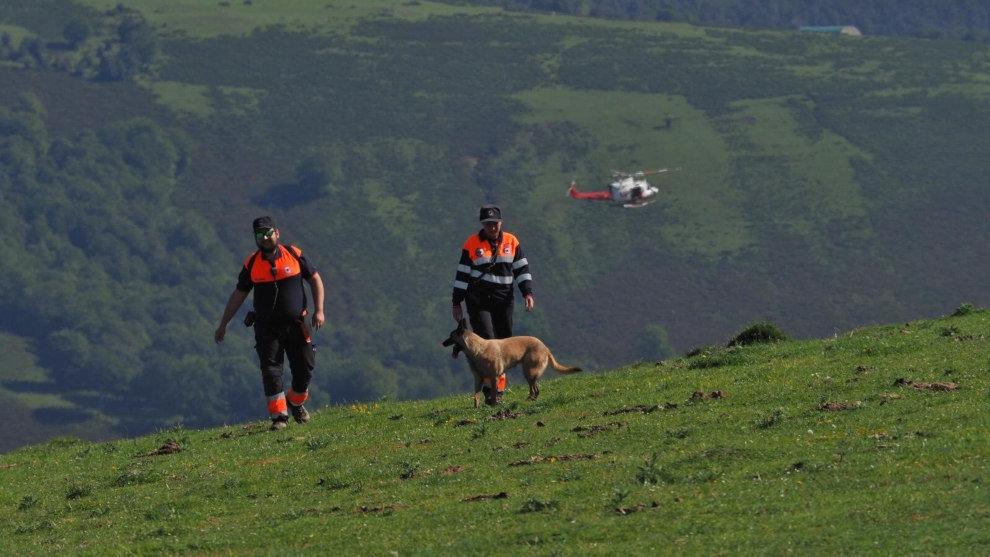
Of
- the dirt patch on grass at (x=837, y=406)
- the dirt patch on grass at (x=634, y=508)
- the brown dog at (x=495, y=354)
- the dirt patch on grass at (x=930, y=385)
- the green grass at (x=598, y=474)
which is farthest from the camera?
the brown dog at (x=495, y=354)

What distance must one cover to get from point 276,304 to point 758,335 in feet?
30.9

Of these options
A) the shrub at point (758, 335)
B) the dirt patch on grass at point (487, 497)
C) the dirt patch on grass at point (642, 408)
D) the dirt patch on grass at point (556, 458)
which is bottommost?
the shrub at point (758, 335)

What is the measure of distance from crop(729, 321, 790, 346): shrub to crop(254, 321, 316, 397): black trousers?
829 cm

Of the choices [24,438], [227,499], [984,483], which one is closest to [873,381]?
[984,483]

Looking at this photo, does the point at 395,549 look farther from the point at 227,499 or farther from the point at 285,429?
the point at 285,429

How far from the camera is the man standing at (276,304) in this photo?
844 inches

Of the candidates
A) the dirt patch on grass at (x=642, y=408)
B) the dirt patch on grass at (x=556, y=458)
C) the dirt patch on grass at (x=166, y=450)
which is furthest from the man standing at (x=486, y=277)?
the dirt patch on grass at (x=556, y=458)

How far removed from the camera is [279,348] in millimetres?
21891

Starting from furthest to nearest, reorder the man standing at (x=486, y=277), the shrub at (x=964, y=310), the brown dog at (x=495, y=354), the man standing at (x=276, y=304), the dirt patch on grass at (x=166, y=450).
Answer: the shrub at (x=964, y=310) < the man standing at (x=486, y=277) < the dirt patch on grass at (x=166, y=450) < the man standing at (x=276, y=304) < the brown dog at (x=495, y=354)

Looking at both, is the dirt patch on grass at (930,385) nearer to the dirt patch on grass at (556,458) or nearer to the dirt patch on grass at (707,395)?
the dirt patch on grass at (707,395)

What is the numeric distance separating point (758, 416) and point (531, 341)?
15.4 ft

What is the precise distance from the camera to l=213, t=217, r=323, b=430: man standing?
21.4 m

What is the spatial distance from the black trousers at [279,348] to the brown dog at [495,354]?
1.99 meters

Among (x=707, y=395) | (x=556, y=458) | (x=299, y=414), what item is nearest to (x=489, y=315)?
(x=299, y=414)
